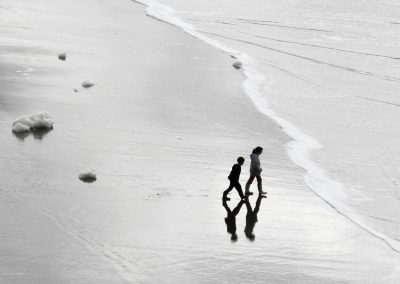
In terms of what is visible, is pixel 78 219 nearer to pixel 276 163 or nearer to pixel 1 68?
pixel 276 163

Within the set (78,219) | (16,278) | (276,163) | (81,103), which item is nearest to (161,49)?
(81,103)

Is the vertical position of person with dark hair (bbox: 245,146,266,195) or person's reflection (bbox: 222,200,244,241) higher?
person with dark hair (bbox: 245,146,266,195)

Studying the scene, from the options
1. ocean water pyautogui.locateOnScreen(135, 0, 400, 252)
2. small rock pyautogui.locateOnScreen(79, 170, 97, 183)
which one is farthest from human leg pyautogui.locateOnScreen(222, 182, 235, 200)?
small rock pyautogui.locateOnScreen(79, 170, 97, 183)

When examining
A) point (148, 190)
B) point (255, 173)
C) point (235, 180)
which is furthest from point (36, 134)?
point (255, 173)

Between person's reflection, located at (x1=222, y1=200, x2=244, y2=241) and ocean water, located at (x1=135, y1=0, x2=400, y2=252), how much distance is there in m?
2.48

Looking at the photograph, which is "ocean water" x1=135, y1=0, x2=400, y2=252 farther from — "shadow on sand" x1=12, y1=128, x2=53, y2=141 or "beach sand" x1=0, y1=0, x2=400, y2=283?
"shadow on sand" x1=12, y1=128, x2=53, y2=141

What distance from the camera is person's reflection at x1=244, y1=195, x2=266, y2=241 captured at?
48.3 feet

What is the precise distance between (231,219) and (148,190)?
2.18 m

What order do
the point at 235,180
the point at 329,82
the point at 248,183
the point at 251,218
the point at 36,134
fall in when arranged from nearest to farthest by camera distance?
the point at 251,218 → the point at 235,180 → the point at 248,183 → the point at 36,134 → the point at 329,82

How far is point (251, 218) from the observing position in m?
15.6

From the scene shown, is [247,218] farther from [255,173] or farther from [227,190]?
[255,173]

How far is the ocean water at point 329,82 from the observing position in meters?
18.7

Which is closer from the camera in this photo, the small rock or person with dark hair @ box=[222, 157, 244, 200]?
A: person with dark hair @ box=[222, 157, 244, 200]

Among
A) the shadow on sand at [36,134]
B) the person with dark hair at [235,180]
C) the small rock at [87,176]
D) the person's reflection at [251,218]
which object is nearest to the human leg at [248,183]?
the person's reflection at [251,218]
